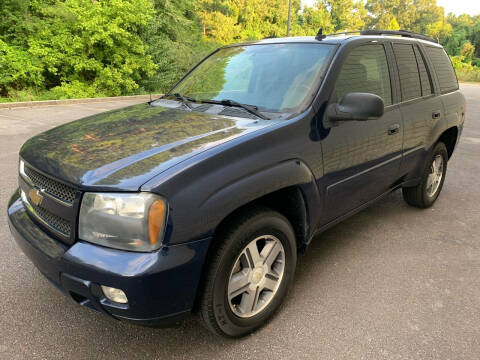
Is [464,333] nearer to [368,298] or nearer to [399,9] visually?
[368,298]

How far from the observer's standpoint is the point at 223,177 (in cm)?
191

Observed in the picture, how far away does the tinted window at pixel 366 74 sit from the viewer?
2.77 metres

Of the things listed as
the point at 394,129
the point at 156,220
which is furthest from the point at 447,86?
the point at 156,220

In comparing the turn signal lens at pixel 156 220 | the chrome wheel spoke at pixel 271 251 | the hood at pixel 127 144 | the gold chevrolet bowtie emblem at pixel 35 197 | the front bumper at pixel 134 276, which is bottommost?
the chrome wheel spoke at pixel 271 251

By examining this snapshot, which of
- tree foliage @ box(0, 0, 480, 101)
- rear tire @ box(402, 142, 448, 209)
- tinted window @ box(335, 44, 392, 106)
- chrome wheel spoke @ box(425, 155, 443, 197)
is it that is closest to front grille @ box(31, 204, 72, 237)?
tinted window @ box(335, 44, 392, 106)

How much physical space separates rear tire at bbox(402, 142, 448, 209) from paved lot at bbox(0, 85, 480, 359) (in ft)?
1.24

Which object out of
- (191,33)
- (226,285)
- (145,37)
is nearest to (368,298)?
(226,285)

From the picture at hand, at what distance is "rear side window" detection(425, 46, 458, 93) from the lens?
3963 mm

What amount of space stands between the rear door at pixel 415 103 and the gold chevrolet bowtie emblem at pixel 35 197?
2.87 m

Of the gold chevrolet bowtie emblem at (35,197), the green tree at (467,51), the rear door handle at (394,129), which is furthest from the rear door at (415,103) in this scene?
the green tree at (467,51)

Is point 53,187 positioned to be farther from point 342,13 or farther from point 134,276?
point 342,13

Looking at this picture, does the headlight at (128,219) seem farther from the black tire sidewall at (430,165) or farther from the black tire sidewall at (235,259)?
the black tire sidewall at (430,165)

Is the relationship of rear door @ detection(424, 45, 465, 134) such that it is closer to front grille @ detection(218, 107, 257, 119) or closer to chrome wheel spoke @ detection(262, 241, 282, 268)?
front grille @ detection(218, 107, 257, 119)

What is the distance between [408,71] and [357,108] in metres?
1.38
